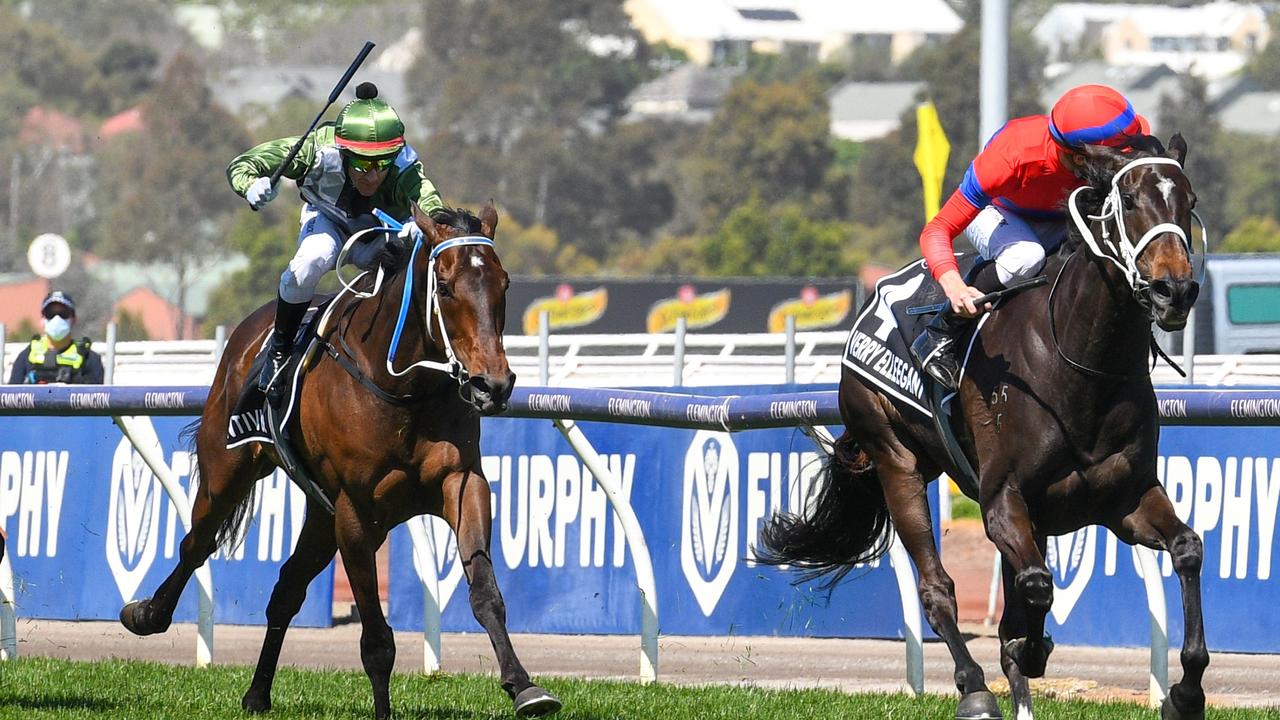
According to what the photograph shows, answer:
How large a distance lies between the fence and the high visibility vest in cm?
414

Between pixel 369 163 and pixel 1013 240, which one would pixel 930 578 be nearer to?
pixel 1013 240

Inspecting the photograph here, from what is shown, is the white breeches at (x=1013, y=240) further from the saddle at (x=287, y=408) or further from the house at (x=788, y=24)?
the house at (x=788, y=24)

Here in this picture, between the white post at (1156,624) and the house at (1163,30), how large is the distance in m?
139

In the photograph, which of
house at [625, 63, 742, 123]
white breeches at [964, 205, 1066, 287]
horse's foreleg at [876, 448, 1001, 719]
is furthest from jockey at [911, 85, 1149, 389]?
house at [625, 63, 742, 123]

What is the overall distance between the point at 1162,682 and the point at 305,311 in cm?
332

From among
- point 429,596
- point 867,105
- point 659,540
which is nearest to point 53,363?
Answer: point 659,540

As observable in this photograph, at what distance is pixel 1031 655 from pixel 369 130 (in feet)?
9.36

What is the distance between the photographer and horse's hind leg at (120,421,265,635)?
7977 millimetres

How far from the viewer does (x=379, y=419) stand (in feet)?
23.0

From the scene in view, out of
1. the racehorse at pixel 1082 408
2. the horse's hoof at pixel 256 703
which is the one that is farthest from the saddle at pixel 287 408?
the racehorse at pixel 1082 408

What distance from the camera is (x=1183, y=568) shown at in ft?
19.9

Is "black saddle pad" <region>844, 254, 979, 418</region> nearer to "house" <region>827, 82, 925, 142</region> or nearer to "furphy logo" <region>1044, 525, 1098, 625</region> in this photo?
"furphy logo" <region>1044, 525, 1098, 625</region>

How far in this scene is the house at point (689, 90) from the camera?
111375 mm

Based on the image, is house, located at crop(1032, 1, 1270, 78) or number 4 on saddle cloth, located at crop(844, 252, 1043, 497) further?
house, located at crop(1032, 1, 1270, 78)
